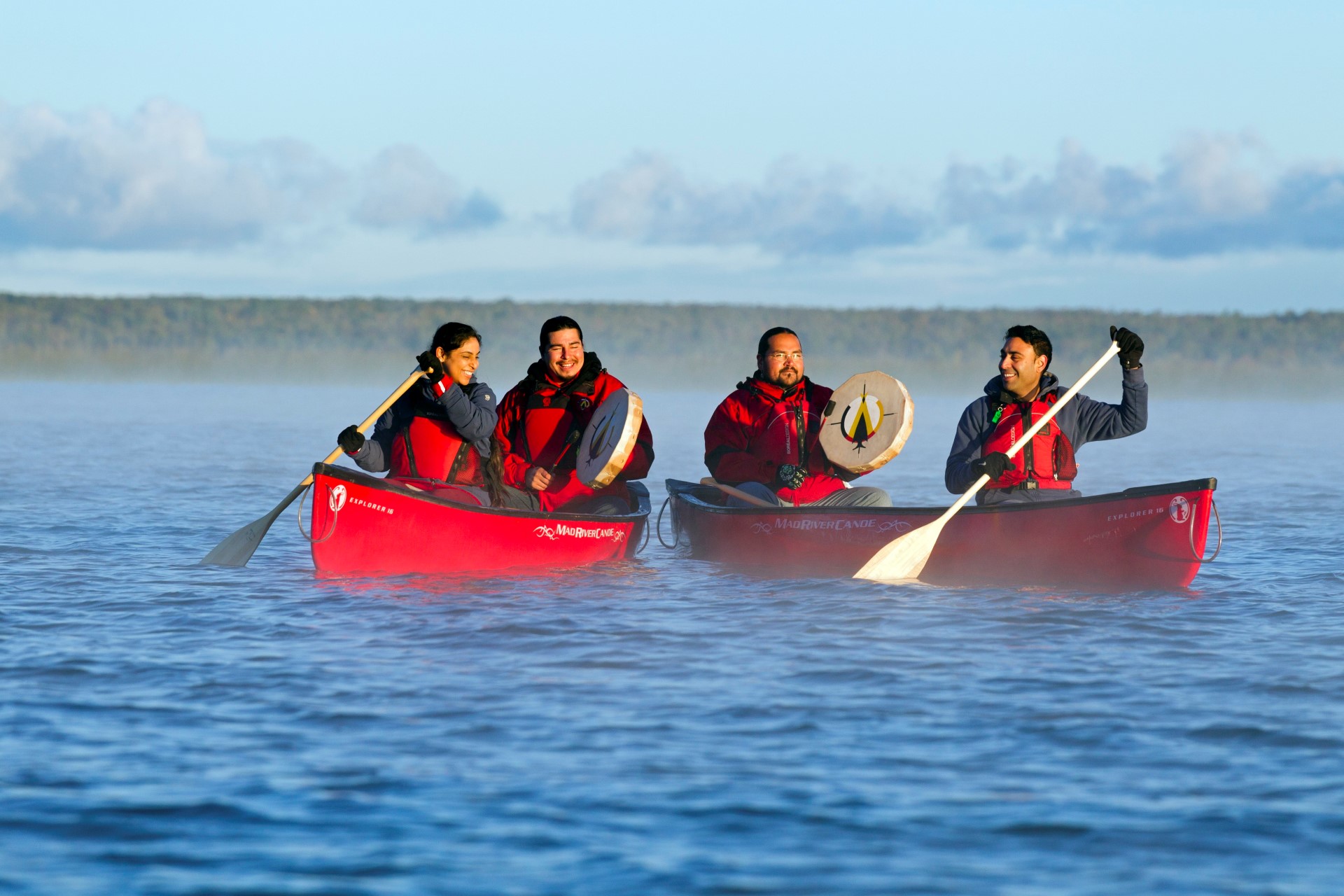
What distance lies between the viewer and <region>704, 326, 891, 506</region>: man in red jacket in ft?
36.7

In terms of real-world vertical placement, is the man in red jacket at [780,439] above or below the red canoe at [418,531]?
above

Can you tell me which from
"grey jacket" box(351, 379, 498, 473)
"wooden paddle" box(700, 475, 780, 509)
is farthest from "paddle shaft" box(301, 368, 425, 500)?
"wooden paddle" box(700, 475, 780, 509)

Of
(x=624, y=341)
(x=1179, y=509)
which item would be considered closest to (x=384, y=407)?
(x=1179, y=509)

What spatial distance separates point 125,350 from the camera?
9931 cm

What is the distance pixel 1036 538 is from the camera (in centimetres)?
991

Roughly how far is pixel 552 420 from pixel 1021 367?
330 centimetres

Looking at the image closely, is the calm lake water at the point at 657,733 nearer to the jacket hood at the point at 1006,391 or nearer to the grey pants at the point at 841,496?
the grey pants at the point at 841,496

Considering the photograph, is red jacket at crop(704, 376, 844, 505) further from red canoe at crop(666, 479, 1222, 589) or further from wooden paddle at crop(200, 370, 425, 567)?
wooden paddle at crop(200, 370, 425, 567)

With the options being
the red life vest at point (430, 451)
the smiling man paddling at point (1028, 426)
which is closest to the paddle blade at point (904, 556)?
the smiling man paddling at point (1028, 426)

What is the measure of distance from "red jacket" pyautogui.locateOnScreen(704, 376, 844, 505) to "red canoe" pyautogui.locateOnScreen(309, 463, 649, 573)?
1.28 m

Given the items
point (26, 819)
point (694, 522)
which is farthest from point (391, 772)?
point (694, 522)

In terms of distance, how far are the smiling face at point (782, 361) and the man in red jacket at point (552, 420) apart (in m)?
0.99

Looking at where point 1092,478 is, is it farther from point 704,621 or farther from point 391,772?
point 391,772

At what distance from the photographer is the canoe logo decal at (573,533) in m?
10.5
